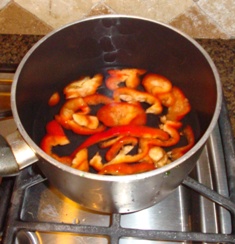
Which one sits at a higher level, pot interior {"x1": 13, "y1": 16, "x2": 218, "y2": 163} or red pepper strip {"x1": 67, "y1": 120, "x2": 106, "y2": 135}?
pot interior {"x1": 13, "y1": 16, "x2": 218, "y2": 163}

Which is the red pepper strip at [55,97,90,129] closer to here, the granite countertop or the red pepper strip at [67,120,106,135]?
the red pepper strip at [67,120,106,135]

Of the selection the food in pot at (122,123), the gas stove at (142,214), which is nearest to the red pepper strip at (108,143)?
the food in pot at (122,123)

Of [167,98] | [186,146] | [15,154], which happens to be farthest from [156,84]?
[15,154]

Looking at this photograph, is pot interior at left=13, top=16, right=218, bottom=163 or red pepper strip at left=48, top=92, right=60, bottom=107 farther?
red pepper strip at left=48, top=92, right=60, bottom=107

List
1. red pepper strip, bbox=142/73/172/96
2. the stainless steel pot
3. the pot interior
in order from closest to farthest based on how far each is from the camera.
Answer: the stainless steel pot, the pot interior, red pepper strip, bbox=142/73/172/96

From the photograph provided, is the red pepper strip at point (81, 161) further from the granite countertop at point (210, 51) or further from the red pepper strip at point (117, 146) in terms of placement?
the granite countertop at point (210, 51)

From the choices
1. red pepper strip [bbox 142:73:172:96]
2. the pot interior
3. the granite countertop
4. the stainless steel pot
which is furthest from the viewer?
the granite countertop

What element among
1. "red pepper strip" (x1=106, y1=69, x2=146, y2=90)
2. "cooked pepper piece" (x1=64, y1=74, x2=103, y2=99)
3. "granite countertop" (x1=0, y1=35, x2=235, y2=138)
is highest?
"granite countertop" (x1=0, y1=35, x2=235, y2=138)

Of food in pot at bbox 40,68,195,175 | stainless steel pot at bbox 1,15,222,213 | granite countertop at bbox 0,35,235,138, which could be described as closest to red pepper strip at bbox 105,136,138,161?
food in pot at bbox 40,68,195,175
